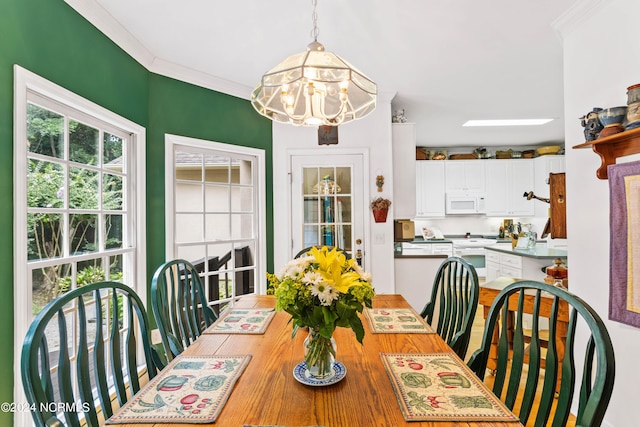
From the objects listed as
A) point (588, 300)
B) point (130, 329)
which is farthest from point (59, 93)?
point (588, 300)

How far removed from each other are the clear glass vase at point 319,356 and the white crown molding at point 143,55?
228cm

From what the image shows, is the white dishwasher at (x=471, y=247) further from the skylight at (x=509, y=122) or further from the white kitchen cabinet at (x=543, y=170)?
the skylight at (x=509, y=122)

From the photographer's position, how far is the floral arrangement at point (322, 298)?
1072 mm

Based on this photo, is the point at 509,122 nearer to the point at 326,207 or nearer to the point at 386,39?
the point at 326,207

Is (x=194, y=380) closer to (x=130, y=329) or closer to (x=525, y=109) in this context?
(x=130, y=329)

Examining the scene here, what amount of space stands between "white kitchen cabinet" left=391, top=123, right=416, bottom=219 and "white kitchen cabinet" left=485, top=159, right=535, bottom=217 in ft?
10.9

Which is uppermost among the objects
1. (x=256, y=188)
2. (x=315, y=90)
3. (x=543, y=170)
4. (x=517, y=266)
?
(x=543, y=170)

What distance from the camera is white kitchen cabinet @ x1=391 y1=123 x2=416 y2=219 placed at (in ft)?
12.7

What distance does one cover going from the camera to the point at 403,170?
3914 mm

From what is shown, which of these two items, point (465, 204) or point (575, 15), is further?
point (465, 204)

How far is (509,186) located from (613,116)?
5.11 meters

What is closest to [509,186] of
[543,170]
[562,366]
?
[543,170]

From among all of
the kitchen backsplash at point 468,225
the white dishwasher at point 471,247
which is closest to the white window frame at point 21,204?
the white dishwasher at point 471,247

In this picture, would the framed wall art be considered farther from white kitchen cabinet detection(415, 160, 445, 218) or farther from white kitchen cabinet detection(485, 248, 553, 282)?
white kitchen cabinet detection(415, 160, 445, 218)
